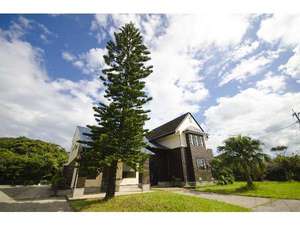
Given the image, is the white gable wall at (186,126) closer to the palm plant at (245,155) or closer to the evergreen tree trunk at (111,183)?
the palm plant at (245,155)

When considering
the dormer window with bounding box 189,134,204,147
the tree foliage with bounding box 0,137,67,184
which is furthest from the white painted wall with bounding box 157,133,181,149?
the tree foliage with bounding box 0,137,67,184

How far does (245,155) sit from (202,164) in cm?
639

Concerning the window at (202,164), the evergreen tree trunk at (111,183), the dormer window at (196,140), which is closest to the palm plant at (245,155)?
the window at (202,164)

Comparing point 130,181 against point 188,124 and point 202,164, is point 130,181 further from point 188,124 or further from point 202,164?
point 188,124

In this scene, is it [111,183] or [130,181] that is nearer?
[111,183]

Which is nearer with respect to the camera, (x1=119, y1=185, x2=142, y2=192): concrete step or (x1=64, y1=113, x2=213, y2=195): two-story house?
(x1=119, y1=185, x2=142, y2=192): concrete step

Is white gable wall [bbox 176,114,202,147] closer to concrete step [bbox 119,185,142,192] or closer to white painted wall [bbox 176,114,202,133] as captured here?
white painted wall [bbox 176,114,202,133]

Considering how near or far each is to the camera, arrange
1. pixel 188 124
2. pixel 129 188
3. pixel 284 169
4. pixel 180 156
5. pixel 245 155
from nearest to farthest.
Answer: pixel 245 155, pixel 129 188, pixel 180 156, pixel 284 169, pixel 188 124

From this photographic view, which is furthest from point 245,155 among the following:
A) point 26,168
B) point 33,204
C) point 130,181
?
point 26,168

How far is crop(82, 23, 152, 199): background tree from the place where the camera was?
30.3ft

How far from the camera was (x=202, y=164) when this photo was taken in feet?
63.0

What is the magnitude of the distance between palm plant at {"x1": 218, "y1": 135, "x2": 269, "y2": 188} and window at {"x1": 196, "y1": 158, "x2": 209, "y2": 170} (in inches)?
196

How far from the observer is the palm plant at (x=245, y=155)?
13.4 m

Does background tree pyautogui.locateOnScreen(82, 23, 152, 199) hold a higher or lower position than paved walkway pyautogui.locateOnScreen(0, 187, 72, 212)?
higher
